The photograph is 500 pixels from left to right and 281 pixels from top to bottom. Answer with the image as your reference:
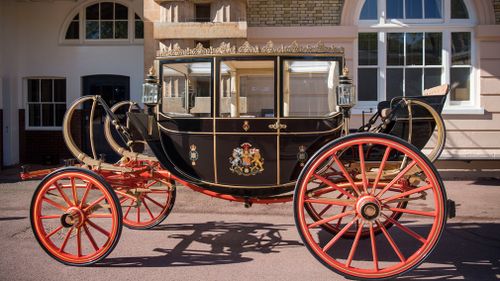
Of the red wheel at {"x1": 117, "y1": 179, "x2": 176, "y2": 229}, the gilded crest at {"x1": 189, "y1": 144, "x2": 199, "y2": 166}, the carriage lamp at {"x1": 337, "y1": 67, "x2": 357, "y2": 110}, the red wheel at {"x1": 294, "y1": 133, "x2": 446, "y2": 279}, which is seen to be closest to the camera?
the red wheel at {"x1": 294, "y1": 133, "x2": 446, "y2": 279}

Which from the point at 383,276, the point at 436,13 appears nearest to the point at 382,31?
the point at 436,13

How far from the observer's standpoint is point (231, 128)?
4820 mm

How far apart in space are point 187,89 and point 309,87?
1306mm

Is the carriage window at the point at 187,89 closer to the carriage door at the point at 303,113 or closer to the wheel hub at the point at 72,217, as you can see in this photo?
the carriage door at the point at 303,113

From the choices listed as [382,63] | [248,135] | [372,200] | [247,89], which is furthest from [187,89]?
[382,63]

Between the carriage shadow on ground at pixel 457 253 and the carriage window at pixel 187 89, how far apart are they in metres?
2.06

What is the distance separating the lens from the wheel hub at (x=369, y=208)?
13.5 feet

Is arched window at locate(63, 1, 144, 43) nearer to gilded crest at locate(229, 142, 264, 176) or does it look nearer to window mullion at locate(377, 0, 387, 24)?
window mullion at locate(377, 0, 387, 24)

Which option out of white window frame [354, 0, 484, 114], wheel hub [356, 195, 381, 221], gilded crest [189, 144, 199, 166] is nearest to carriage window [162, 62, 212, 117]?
gilded crest [189, 144, 199, 166]

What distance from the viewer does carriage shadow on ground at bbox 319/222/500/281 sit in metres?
4.41

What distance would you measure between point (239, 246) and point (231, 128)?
140 centimetres

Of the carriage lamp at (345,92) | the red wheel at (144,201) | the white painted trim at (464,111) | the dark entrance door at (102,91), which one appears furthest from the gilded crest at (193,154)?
the dark entrance door at (102,91)

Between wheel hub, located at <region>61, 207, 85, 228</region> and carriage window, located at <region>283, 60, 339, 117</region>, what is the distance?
2197 mm

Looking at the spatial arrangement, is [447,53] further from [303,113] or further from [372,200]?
[372,200]
